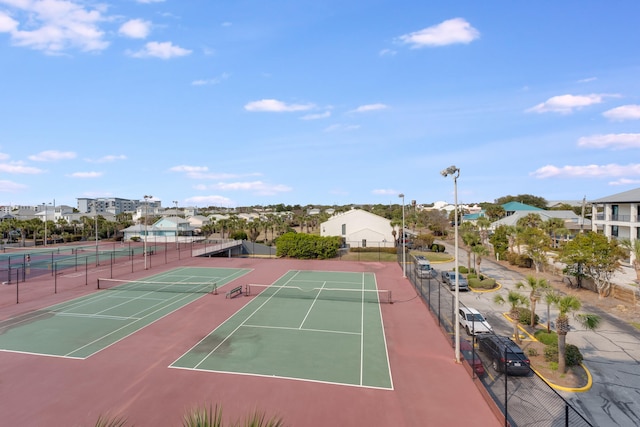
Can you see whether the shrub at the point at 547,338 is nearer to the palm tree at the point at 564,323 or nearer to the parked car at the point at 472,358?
the palm tree at the point at 564,323

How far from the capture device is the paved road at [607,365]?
43.8 ft

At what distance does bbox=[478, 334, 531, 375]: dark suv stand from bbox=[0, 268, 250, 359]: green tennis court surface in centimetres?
1974

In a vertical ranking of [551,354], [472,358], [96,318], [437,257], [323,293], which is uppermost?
[437,257]

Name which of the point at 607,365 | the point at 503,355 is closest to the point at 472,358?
the point at 503,355

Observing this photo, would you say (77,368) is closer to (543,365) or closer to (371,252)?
(543,365)

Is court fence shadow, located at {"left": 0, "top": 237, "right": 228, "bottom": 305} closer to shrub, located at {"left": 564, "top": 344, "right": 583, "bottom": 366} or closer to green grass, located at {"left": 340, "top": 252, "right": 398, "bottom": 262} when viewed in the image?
green grass, located at {"left": 340, "top": 252, "right": 398, "bottom": 262}

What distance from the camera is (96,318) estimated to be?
2258 centimetres

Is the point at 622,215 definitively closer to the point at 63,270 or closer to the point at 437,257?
the point at 437,257

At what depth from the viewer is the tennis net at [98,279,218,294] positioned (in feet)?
101

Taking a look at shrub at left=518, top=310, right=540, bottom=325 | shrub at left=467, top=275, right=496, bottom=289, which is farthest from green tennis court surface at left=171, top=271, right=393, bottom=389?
shrub at left=467, top=275, right=496, bottom=289

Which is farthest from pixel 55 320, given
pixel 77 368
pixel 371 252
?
pixel 371 252

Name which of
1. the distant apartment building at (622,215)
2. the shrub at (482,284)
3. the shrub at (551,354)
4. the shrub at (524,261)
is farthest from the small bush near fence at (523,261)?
the shrub at (551,354)

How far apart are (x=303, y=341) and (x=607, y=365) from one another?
15565 mm

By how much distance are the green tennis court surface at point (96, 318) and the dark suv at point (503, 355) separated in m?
19.7
